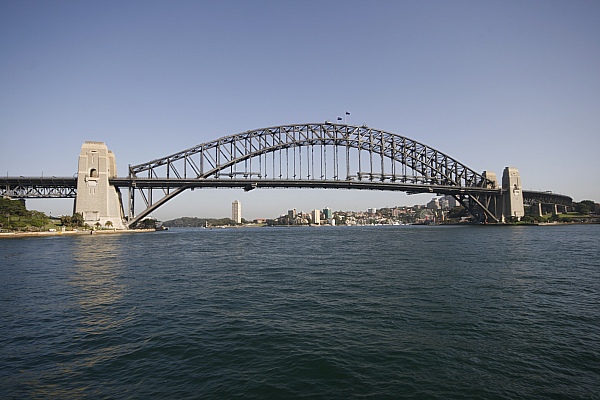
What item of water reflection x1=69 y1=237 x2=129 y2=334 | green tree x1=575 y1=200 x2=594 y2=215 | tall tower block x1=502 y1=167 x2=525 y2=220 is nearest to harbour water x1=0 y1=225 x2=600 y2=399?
water reflection x1=69 y1=237 x2=129 y2=334

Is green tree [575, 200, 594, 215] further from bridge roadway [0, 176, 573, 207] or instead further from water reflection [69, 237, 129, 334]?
water reflection [69, 237, 129, 334]

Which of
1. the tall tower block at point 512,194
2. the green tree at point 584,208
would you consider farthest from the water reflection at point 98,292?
the green tree at point 584,208

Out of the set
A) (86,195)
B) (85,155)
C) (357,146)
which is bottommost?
(86,195)

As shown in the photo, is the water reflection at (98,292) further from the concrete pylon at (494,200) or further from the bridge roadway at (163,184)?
the concrete pylon at (494,200)

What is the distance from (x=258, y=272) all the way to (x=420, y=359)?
41.6 feet

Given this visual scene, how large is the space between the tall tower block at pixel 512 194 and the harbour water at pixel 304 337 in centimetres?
8301

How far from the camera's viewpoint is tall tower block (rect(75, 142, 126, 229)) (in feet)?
203

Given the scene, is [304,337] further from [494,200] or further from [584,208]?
[584,208]

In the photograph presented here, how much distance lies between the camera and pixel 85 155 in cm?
6312

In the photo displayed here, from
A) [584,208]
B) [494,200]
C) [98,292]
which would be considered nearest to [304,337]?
[98,292]

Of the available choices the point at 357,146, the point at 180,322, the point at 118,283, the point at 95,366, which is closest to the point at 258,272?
the point at 118,283

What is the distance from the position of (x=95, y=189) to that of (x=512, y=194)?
95.6m

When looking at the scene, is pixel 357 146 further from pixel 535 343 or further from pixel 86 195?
pixel 535 343

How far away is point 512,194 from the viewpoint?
3489 inches
